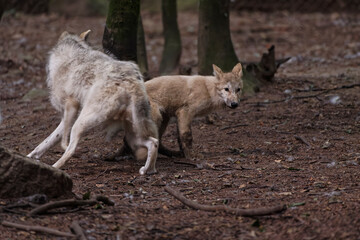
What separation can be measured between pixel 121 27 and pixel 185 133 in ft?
5.80

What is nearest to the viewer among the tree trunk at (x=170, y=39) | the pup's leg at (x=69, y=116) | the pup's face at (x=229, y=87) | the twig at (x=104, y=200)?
the twig at (x=104, y=200)

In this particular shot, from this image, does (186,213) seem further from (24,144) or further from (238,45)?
(238,45)

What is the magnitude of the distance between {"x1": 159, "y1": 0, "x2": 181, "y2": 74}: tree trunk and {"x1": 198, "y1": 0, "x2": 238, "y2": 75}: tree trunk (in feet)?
6.97

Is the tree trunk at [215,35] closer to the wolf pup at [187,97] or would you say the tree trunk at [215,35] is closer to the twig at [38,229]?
the wolf pup at [187,97]

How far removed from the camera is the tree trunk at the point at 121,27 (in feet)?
25.1

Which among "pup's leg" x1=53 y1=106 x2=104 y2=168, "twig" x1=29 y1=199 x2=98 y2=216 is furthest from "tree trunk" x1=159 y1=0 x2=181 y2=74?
"twig" x1=29 y1=199 x2=98 y2=216

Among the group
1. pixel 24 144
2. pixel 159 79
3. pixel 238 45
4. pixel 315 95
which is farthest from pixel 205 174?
pixel 238 45

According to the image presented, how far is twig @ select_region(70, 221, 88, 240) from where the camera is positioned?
4.11 metres

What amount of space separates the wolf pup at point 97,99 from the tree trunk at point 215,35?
3.33 meters

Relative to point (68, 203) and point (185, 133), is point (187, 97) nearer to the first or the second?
point (185, 133)

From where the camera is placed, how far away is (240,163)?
6.87 metres

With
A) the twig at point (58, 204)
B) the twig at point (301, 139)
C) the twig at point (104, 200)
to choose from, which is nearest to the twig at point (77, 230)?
the twig at point (58, 204)

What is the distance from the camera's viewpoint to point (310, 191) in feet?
17.8

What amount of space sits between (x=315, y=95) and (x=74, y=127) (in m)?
5.17
